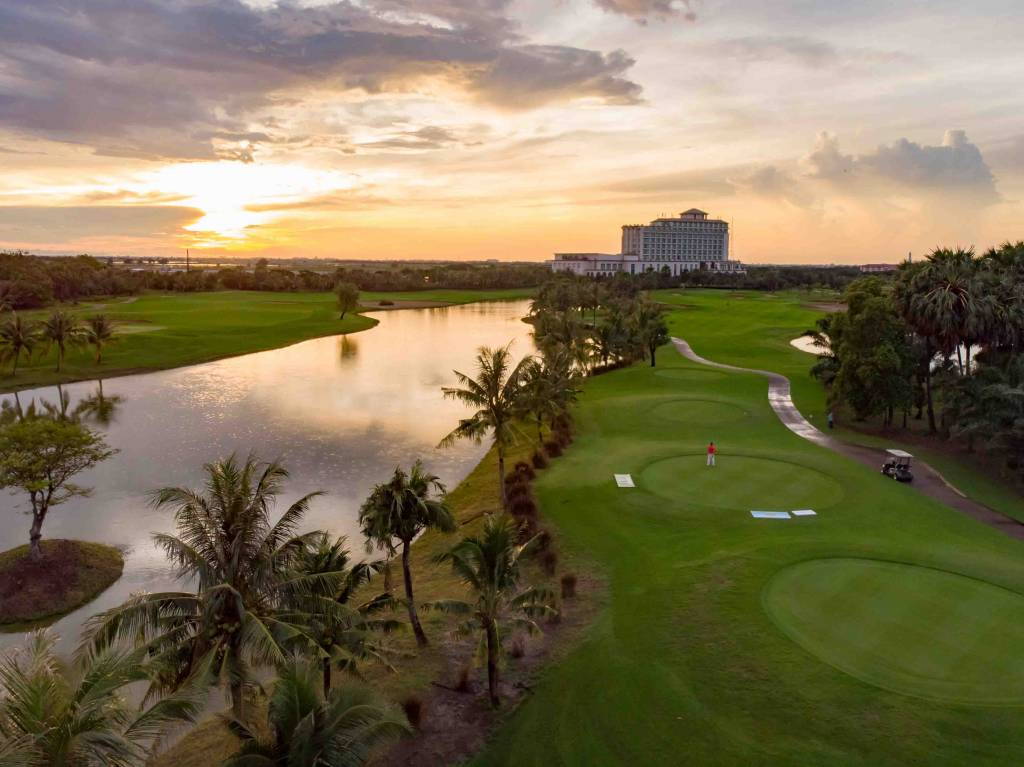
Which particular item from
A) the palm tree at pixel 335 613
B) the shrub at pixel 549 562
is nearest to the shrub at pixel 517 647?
the palm tree at pixel 335 613

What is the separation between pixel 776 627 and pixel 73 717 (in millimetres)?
16186

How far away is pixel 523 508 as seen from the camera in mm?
28875

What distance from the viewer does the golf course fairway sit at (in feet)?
48.5

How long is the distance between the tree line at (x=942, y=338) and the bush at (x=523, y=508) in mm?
20930

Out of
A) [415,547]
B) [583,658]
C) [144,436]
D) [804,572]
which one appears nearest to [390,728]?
[583,658]

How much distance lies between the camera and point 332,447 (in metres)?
39.9

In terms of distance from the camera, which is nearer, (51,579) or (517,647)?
(517,647)

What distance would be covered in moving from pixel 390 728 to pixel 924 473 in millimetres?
31294

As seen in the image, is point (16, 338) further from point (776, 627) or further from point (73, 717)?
point (776, 627)

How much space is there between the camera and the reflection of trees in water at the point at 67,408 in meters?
45.6

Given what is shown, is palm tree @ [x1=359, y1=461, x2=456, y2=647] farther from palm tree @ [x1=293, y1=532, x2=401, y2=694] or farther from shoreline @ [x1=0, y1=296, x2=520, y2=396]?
shoreline @ [x1=0, y1=296, x2=520, y2=396]

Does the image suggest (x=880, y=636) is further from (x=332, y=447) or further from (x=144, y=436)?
(x=144, y=436)

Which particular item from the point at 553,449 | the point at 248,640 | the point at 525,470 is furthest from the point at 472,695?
the point at 553,449

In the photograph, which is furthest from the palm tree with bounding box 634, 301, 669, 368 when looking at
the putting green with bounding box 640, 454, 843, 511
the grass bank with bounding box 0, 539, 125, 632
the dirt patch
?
the grass bank with bounding box 0, 539, 125, 632
